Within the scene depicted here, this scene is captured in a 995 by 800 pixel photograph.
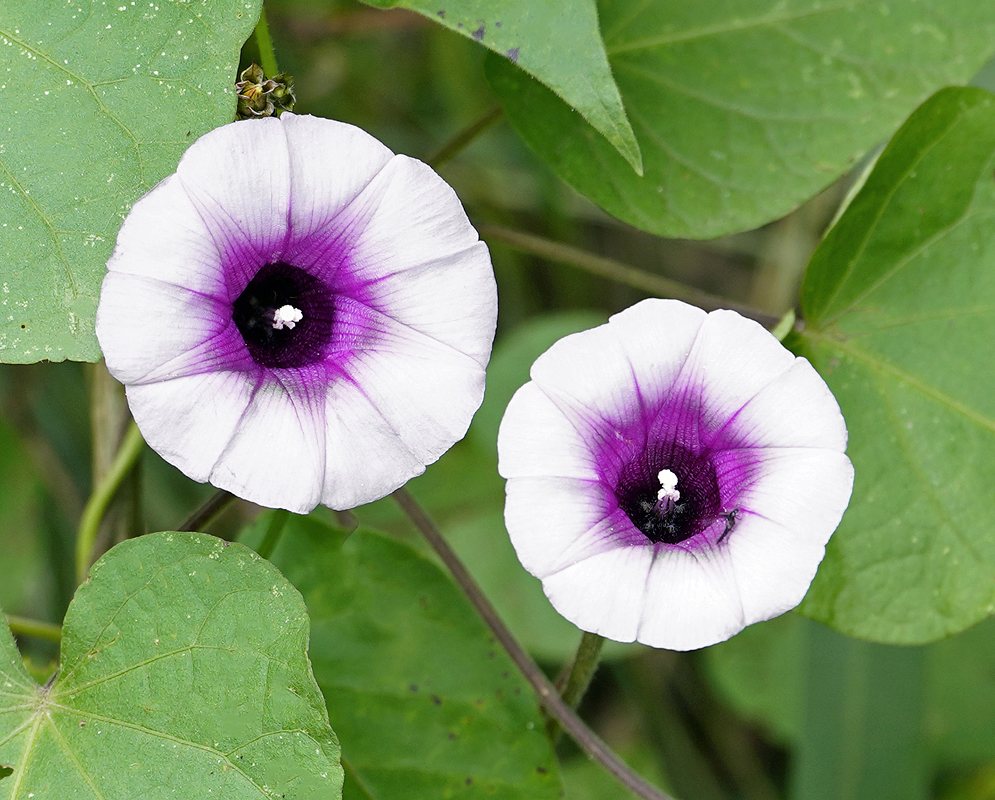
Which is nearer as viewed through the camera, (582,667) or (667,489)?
(667,489)

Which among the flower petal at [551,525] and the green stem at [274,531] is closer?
the flower petal at [551,525]

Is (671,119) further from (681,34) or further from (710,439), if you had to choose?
(710,439)

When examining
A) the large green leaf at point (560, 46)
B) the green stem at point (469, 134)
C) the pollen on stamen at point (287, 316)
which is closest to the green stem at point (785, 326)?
the large green leaf at point (560, 46)

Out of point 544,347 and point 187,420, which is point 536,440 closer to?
point 187,420

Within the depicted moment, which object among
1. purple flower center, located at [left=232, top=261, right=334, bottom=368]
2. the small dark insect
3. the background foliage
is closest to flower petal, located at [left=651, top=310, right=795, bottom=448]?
the small dark insect

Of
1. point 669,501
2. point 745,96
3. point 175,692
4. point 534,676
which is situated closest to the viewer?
point 175,692

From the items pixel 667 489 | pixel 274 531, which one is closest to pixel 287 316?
pixel 274 531

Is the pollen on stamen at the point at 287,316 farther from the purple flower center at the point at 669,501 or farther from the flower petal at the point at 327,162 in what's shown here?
the purple flower center at the point at 669,501

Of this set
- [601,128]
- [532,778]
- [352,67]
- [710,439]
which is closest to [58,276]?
[601,128]
